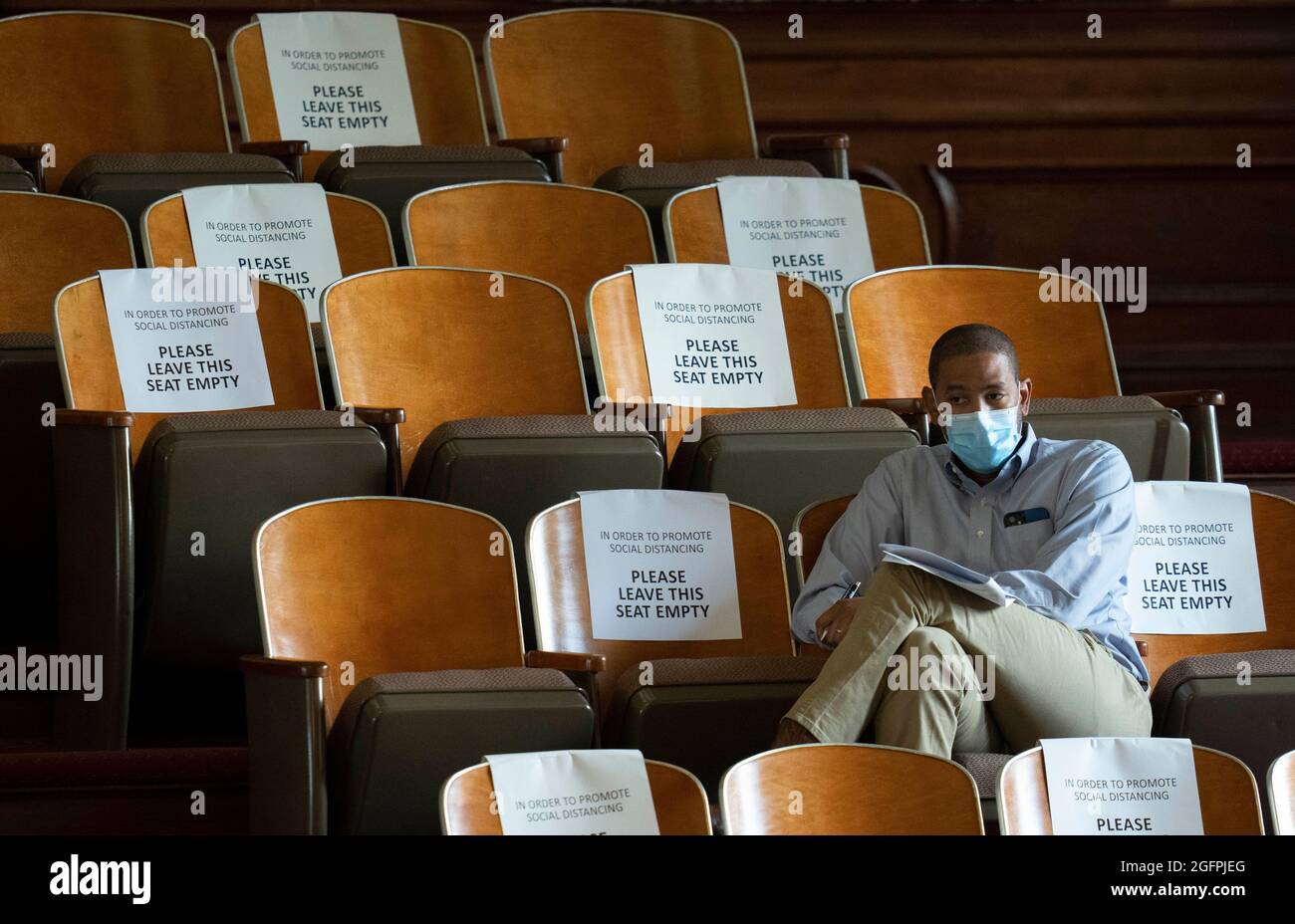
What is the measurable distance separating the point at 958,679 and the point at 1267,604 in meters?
0.31

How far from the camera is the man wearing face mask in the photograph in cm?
108

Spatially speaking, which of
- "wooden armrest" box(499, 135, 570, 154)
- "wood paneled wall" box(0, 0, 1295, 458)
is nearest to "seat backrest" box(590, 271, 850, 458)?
"wooden armrest" box(499, 135, 570, 154)

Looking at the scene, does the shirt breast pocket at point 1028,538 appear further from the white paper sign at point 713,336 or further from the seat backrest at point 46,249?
the seat backrest at point 46,249

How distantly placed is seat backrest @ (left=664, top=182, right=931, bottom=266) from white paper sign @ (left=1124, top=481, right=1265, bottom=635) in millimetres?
449

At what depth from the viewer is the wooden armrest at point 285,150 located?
1.68m

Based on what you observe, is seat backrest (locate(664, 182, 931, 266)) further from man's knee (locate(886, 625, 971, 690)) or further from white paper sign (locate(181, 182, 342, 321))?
man's knee (locate(886, 625, 971, 690))

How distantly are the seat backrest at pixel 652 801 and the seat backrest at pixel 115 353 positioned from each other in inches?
18.6

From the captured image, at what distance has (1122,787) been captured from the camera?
3.23 feet

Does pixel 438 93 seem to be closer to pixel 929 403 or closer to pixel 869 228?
pixel 869 228

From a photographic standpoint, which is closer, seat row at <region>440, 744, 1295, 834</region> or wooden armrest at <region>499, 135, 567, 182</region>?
seat row at <region>440, 744, 1295, 834</region>

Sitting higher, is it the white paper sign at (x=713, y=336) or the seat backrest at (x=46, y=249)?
the seat backrest at (x=46, y=249)

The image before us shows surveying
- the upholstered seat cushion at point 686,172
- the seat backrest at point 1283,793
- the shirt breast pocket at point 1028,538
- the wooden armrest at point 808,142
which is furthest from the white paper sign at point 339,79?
the seat backrest at point 1283,793

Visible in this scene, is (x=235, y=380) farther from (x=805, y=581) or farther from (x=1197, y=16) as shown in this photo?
(x=1197, y=16)
